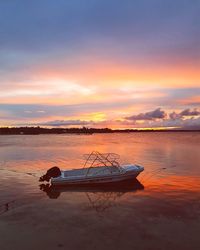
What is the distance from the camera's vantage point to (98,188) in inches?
935

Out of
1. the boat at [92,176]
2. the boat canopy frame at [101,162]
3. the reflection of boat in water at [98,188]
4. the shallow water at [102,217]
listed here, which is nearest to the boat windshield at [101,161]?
the boat canopy frame at [101,162]

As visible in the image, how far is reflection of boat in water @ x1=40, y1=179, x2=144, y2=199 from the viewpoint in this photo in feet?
74.1

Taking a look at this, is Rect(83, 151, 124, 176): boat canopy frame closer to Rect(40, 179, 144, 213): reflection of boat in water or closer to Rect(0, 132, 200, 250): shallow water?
Rect(40, 179, 144, 213): reflection of boat in water

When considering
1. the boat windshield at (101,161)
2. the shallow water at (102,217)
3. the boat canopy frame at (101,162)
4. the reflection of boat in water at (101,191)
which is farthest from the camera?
the boat windshield at (101,161)

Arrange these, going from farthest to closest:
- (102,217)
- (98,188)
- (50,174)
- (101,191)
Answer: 1. (50,174)
2. (98,188)
3. (101,191)
4. (102,217)

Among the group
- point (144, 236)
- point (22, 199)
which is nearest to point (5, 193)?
point (22, 199)

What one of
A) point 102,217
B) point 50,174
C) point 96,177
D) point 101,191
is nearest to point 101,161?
point 96,177

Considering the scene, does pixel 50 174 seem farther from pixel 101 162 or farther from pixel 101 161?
pixel 101 162

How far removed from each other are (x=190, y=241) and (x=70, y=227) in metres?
5.03

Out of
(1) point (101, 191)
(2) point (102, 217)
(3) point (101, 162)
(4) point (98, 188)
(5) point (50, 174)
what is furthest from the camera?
(3) point (101, 162)

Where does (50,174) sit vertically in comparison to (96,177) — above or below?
above

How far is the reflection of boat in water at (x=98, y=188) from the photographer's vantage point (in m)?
22.6

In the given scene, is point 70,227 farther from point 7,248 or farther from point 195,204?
point 195,204

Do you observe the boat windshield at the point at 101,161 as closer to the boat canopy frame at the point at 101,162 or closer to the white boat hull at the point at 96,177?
the boat canopy frame at the point at 101,162
